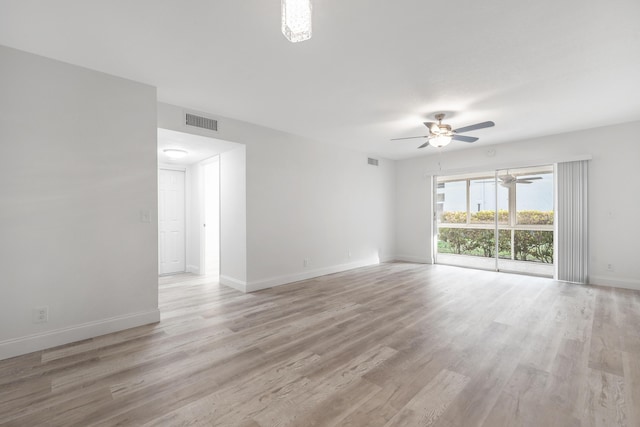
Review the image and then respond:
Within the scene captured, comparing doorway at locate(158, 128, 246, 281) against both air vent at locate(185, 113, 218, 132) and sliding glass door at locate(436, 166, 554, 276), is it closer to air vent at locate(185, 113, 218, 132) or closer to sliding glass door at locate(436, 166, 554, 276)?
air vent at locate(185, 113, 218, 132)

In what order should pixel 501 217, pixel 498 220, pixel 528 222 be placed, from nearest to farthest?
pixel 528 222
pixel 498 220
pixel 501 217

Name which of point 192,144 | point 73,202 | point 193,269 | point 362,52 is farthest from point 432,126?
point 193,269

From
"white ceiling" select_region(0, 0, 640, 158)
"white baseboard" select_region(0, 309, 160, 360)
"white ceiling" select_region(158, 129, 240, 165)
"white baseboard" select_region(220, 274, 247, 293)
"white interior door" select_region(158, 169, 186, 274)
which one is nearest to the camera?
"white ceiling" select_region(0, 0, 640, 158)

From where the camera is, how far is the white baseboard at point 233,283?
4.64m

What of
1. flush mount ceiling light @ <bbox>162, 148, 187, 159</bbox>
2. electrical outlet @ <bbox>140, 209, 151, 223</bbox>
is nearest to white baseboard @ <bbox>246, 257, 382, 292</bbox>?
electrical outlet @ <bbox>140, 209, 151, 223</bbox>

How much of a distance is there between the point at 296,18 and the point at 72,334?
11.5ft

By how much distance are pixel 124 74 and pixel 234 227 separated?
8.58 feet

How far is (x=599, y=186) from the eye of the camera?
4992 millimetres

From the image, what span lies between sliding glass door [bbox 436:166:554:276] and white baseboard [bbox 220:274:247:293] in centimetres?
506

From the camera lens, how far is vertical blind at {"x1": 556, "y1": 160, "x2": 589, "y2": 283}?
16.6 feet

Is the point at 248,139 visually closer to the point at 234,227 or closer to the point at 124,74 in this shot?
the point at 234,227

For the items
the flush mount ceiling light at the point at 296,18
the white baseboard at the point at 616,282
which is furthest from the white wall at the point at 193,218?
the white baseboard at the point at 616,282

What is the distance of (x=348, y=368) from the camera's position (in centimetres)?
231

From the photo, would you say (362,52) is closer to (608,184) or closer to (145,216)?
(145,216)
